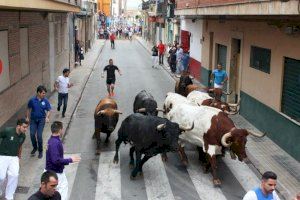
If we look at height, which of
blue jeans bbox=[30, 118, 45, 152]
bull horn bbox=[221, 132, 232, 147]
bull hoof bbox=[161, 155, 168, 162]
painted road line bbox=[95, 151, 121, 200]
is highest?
bull horn bbox=[221, 132, 232, 147]

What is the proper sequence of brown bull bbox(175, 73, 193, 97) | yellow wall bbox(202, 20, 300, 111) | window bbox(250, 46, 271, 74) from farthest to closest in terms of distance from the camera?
1. brown bull bbox(175, 73, 193, 97)
2. window bbox(250, 46, 271, 74)
3. yellow wall bbox(202, 20, 300, 111)

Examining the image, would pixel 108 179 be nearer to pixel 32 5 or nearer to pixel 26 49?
pixel 32 5

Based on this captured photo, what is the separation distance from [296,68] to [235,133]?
3.91 m

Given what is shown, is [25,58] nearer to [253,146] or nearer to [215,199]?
[253,146]

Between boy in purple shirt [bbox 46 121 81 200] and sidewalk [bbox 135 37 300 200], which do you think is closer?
boy in purple shirt [bbox 46 121 81 200]

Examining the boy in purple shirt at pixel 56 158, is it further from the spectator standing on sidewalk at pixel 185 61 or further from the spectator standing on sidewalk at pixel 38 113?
the spectator standing on sidewalk at pixel 185 61

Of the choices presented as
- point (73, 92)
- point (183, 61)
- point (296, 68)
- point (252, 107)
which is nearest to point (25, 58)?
point (73, 92)

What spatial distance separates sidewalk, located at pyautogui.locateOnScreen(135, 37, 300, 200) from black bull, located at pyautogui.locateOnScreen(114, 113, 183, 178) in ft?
8.25

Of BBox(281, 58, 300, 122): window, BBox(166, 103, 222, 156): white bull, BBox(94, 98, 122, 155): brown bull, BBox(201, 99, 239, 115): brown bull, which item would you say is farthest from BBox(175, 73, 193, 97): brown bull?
BBox(166, 103, 222, 156): white bull

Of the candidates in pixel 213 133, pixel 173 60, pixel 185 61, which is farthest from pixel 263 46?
pixel 173 60

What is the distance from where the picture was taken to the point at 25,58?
17984 mm

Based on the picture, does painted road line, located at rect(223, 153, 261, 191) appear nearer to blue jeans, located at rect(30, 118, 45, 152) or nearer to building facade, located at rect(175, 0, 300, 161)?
building facade, located at rect(175, 0, 300, 161)

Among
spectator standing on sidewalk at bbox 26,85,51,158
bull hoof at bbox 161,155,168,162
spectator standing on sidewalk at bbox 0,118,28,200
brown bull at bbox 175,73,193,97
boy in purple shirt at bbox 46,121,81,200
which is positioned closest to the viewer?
boy in purple shirt at bbox 46,121,81,200

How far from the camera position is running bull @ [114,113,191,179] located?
10.5 meters
